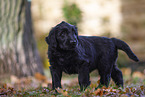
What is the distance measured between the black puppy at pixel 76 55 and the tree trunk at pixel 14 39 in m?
2.98

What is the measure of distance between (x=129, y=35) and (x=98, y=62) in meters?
7.11

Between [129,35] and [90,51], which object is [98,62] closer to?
[90,51]

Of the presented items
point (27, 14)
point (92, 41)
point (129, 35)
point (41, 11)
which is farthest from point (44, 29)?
point (92, 41)

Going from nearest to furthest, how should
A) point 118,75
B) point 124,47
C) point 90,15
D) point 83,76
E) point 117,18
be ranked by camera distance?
point 83,76
point 124,47
point 118,75
point 117,18
point 90,15

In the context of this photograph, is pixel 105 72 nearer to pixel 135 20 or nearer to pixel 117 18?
pixel 117 18

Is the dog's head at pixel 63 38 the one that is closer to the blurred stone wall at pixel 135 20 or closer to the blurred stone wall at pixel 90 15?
the blurred stone wall at pixel 90 15

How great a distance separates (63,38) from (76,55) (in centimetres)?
33

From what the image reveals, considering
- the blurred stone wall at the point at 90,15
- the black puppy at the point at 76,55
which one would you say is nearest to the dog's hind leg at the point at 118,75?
the black puppy at the point at 76,55

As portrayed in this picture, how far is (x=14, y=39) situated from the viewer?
595 centimetres

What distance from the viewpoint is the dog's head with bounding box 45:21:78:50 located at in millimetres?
2980

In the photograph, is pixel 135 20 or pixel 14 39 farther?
pixel 135 20

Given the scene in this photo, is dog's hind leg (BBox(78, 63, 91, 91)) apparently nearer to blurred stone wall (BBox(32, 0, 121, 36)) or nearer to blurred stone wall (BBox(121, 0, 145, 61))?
blurred stone wall (BBox(32, 0, 121, 36))

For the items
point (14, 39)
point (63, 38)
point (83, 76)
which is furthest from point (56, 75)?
point (14, 39)

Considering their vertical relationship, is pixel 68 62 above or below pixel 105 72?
above
